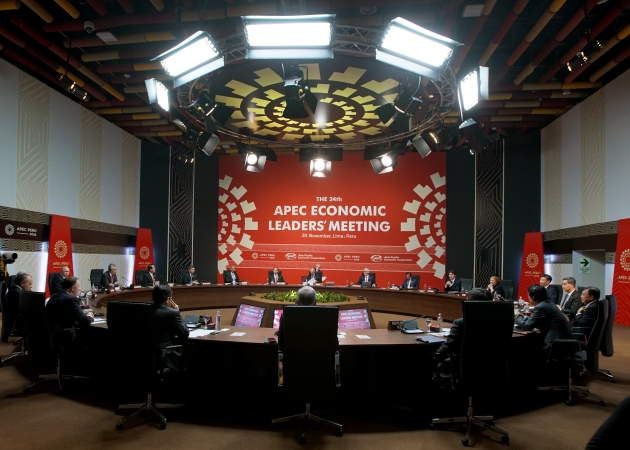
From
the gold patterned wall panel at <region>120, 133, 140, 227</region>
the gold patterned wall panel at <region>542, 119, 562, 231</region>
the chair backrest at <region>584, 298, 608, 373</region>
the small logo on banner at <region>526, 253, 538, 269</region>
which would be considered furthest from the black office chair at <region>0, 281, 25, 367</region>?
the gold patterned wall panel at <region>542, 119, 562, 231</region>

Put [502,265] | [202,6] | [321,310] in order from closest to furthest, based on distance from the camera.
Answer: [321,310]
[202,6]
[502,265]

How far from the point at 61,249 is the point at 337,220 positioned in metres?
6.69

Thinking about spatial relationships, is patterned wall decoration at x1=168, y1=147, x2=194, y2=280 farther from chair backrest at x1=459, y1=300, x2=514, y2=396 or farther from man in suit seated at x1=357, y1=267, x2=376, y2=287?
chair backrest at x1=459, y1=300, x2=514, y2=396

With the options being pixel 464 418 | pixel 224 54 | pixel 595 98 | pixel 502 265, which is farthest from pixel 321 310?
pixel 502 265

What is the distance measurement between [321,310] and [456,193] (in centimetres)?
946

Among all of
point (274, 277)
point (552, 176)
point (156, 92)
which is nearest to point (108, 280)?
point (274, 277)

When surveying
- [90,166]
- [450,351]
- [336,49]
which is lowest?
[450,351]

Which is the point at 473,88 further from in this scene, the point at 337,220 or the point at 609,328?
the point at 337,220

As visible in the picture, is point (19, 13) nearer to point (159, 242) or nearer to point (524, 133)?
point (159, 242)

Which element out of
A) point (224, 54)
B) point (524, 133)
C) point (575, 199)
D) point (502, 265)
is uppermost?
point (524, 133)

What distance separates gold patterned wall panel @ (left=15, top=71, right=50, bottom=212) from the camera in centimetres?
793

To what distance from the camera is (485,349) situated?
3.00 m

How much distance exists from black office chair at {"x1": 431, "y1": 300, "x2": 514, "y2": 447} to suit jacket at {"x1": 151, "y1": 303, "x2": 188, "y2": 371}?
2.11 metres

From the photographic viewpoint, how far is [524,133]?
36.8 feet
